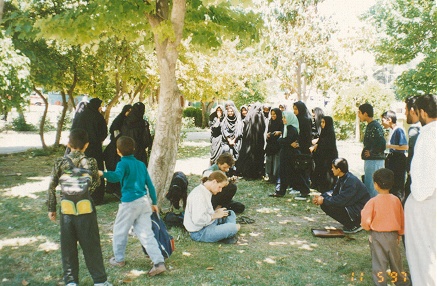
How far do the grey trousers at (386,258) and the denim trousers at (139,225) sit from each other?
241cm

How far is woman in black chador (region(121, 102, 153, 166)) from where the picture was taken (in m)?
7.76

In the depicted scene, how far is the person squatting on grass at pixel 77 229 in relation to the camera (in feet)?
12.9

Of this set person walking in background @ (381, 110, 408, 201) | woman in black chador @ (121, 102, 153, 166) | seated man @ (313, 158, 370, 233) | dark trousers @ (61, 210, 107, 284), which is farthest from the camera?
woman in black chador @ (121, 102, 153, 166)

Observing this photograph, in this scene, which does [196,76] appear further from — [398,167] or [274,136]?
[398,167]

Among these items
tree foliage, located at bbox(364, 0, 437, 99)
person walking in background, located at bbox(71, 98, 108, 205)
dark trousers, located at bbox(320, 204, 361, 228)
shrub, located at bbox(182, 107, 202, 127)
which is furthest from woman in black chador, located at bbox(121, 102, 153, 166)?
shrub, located at bbox(182, 107, 202, 127)

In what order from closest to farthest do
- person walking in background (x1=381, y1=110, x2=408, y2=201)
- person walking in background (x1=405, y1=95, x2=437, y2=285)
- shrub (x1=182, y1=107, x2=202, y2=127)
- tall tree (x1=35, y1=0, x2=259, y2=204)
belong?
1. person walking in background (x1=405, y1=95, x2=437, y2=285)
2. tall tree (x1=35, y1=0, x2=259, y2=204)
3. person walking in background (x1=381, y1=110, x2=408, y2=201)
4. shrub (x1=182, y1=107, x2=202, y2=127)

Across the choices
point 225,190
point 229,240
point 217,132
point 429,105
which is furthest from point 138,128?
point 429,105

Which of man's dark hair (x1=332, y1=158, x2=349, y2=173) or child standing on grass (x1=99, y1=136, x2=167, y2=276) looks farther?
man's dark hair (x1=332, y1=158, x2=349, y2=173)

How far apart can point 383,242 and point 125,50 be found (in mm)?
11898

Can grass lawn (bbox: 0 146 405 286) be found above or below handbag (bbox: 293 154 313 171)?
below

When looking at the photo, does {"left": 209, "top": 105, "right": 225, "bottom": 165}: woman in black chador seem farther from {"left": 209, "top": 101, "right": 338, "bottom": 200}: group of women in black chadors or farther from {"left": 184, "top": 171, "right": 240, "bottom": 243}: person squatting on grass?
{"left": 184, "top": 171, "right": 240, "bottom": 243}: person squatting on grass

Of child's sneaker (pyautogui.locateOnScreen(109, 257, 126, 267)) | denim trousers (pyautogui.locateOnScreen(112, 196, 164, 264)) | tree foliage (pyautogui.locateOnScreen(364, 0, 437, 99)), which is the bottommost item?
child's sneaker (pyautogui.locateOnScreen(109, 257, 126, 267))

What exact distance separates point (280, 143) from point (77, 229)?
5.32 metres

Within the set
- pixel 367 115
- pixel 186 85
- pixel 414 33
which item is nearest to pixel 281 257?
pixel 367 115
